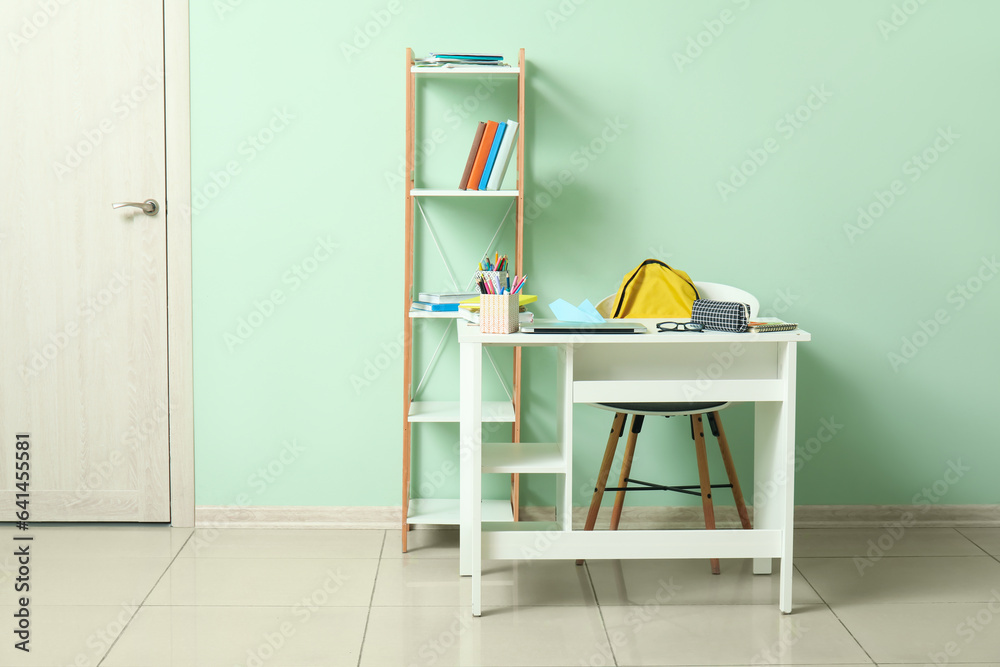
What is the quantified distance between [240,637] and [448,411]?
99 cm

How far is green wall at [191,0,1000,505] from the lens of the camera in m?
2.91

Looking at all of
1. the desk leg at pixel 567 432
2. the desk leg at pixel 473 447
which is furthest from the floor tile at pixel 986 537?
the desk leg at pixel 473 447

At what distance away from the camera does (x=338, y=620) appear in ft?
7.45

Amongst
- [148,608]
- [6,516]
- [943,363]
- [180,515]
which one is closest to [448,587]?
[148,608]

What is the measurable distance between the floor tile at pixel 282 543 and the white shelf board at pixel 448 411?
1.57 feet

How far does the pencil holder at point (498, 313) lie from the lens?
7.16 feet

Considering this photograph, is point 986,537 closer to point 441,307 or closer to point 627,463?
point 627,463

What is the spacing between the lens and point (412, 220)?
290 cm

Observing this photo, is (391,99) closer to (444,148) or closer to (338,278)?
(444,148)

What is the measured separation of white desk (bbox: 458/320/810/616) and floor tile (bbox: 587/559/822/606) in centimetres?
16

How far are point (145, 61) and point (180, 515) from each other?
1578mm

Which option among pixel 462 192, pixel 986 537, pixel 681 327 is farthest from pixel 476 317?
pixel 986 537

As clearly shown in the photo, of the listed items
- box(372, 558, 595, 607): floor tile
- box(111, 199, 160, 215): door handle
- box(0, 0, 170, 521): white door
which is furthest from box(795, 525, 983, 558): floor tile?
box(111, 199, 160, 215): door handle

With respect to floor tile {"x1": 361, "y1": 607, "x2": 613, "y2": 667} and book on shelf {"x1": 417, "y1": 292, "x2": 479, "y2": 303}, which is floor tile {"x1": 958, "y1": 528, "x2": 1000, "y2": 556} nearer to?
floor tile {"x1": 361, "y1": 607, "x2": 613, "y2": 667}
